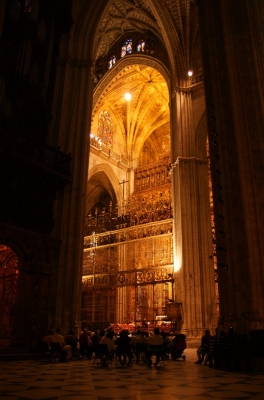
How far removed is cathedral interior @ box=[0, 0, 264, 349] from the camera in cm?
874

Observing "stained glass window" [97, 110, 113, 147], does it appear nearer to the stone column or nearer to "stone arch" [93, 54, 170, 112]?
"stone arch" [93, 54, 170, 112]

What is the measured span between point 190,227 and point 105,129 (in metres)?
14.0

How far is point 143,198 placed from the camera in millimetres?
24328

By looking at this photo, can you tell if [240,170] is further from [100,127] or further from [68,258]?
[100,127]

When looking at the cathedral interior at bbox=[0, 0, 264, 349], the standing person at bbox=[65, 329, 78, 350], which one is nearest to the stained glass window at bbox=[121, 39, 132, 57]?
the cathedral interior at bbox=[0, 0, 264, 349]

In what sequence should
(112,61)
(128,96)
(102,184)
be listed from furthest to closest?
(102,184)
(128,96)
(112,61)

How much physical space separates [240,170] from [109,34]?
1922 centimetres

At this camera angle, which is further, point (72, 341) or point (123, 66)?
point (123, 66)

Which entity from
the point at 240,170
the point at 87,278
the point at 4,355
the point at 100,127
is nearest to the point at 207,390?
the point at 240,170

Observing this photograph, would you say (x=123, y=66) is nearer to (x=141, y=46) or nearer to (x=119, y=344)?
(x=141, y=46)

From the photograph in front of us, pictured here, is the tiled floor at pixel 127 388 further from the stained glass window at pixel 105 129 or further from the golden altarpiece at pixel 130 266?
the stained glass window at pixel 105 129

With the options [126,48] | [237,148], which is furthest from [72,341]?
[126,48]

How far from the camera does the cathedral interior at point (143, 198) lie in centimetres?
874

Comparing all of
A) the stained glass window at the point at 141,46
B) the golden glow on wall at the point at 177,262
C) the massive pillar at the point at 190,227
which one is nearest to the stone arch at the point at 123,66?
the stained glass window at the point at 141,46
